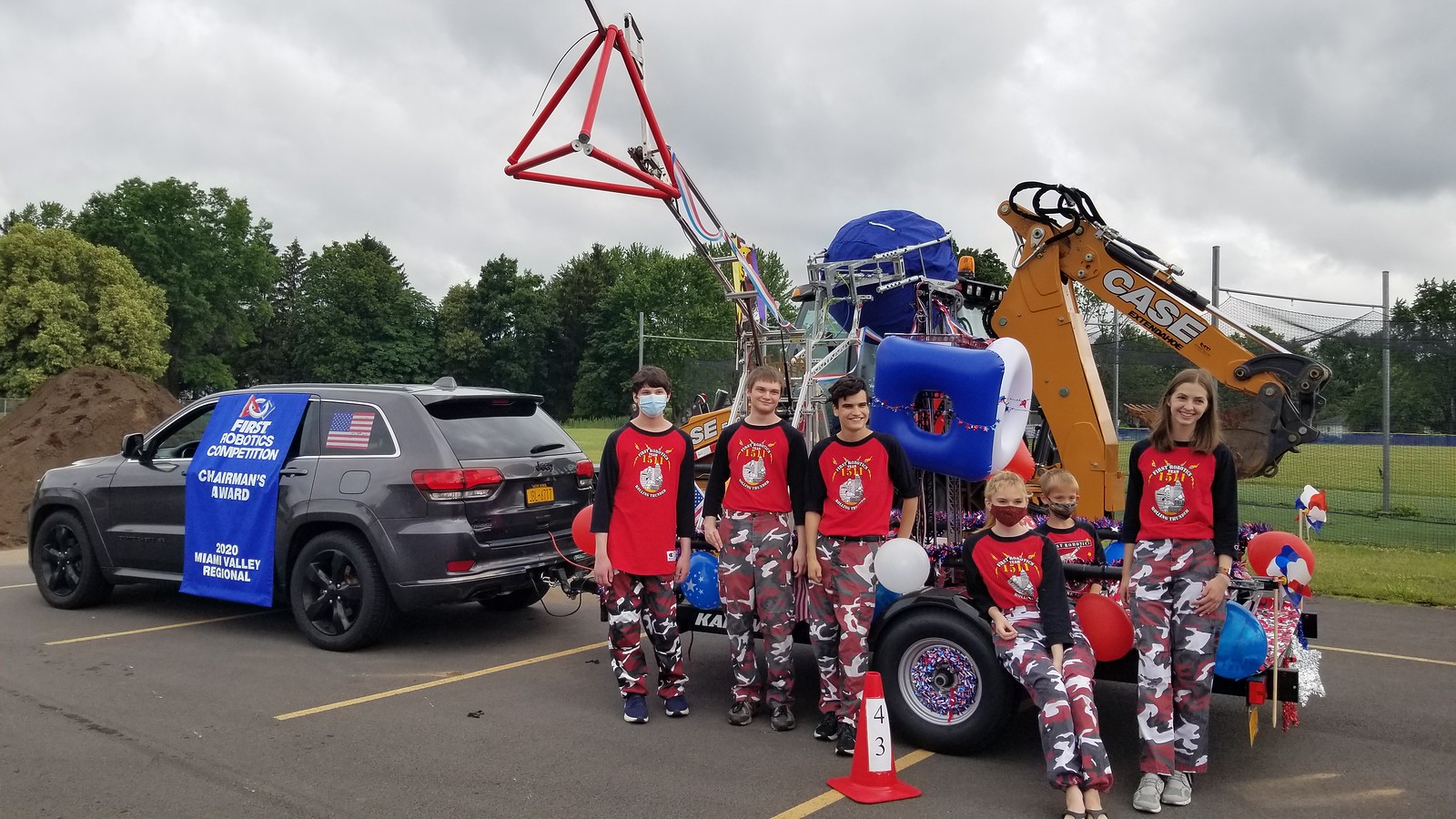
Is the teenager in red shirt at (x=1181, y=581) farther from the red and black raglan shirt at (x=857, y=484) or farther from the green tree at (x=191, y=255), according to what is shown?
the green tree at (x=191, y=255)

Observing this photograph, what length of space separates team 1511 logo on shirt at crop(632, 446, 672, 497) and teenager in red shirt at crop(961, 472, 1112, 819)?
161 cm

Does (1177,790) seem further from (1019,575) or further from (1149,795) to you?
(1019,575)

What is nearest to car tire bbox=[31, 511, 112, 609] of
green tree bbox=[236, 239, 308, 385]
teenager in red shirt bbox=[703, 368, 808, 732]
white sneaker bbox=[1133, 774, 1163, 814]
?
teenager in red shirt bbox=[703, 368, 808, 732]

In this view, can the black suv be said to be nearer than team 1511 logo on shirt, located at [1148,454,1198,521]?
No

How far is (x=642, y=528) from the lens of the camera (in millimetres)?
5102

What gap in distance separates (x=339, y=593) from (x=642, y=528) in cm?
267

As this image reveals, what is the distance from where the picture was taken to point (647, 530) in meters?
5.11

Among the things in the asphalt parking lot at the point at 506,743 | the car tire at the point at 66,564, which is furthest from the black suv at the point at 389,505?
the asphalt parking lot at the point at 506,743

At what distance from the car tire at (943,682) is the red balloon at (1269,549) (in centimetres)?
127

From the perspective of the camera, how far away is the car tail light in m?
6.35

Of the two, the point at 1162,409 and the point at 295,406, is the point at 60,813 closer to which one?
the point at 295,406

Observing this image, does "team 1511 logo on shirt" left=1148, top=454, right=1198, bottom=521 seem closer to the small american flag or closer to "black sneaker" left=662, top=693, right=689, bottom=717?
"black sneaker" left=662, top=693, right=689, bottom=717

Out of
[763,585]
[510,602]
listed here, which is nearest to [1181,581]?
[763,585]

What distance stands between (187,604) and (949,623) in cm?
684
